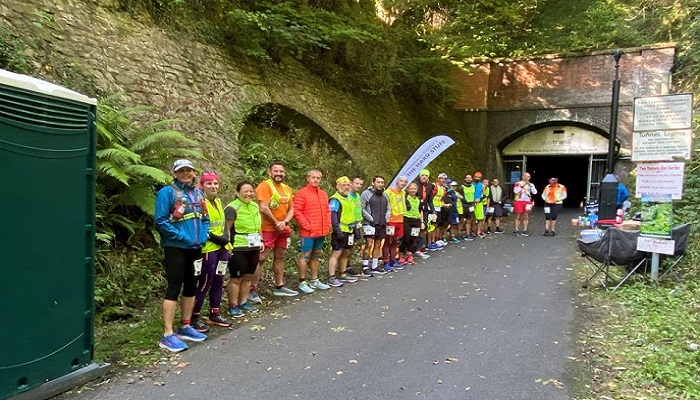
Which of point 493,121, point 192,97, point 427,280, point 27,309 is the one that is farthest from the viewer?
→ point 493,121

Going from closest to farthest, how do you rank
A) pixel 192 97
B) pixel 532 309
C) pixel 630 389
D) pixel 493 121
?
pixel 630 389 < pixel 532 309 < pixel 192 97 < pixel 493 121

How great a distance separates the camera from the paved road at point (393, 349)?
12.8 feet

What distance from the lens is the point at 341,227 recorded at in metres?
7.75

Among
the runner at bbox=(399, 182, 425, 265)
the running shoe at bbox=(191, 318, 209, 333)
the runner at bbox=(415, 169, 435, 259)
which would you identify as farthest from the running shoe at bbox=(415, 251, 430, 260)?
the running shoe at bbox=(191, 318, 209, 333)

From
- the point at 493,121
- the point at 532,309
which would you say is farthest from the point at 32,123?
the point at 493,121

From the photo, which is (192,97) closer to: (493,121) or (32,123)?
(32,123)

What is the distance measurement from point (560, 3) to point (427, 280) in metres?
16.6

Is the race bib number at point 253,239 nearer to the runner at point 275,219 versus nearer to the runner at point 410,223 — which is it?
the runner at point 275,219

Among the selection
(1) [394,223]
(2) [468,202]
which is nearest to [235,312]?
(1) [394,223]

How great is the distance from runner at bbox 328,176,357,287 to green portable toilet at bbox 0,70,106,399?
4.14m

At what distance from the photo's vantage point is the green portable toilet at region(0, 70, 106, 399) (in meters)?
3.29

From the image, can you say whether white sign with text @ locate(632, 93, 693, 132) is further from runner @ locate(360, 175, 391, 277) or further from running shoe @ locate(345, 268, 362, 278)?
running shoe @ locate(345, 268, 362, 278)

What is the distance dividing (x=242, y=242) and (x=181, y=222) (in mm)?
1281

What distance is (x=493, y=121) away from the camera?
71.1 ft
